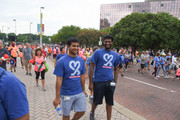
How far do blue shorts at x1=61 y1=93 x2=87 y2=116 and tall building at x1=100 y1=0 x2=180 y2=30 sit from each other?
290ft

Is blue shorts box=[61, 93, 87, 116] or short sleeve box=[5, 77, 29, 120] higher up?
short sleeve box=[5, 77, 29, 120]

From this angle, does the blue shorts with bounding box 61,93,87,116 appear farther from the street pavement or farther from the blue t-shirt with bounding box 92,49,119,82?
the street pavement

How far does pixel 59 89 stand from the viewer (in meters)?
2.48

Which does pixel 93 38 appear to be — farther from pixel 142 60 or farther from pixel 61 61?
pixel 61 61

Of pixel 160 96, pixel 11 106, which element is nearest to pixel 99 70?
pixel 11 106

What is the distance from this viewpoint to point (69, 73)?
2.55m

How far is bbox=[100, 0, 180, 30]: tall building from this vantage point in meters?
75.6

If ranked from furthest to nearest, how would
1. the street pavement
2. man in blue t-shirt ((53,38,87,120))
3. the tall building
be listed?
1. the tall building
2. the street pavement
3. man in blue t-shirt ((53,38,87,120))

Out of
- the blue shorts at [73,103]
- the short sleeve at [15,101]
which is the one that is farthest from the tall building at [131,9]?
the short sleeve at [15,101]

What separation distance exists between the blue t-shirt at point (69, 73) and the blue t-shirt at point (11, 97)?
1377 mm

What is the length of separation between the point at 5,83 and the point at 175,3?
91350mm

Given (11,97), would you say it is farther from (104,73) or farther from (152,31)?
(152,31)

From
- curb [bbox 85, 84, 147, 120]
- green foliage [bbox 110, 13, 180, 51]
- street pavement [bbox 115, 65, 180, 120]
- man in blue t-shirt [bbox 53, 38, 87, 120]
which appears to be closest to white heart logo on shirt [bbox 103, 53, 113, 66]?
man in blue t-shirt [bbox 53, 38, 87, 120]

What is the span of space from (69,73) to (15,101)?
1.51m
